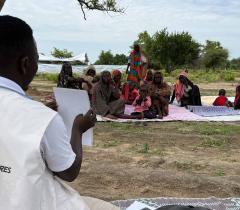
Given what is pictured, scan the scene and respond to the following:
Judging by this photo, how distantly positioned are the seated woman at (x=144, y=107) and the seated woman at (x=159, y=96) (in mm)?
173

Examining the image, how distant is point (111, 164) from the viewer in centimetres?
554

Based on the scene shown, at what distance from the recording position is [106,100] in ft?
31.2

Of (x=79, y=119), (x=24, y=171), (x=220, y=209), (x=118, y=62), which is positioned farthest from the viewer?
(x=118, y=62)

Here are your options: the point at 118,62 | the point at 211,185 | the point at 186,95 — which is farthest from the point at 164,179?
the point at 118,62

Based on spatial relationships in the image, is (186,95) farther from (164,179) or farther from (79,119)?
(79,119)

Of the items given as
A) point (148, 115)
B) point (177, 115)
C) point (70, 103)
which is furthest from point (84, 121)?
point (177, 115)

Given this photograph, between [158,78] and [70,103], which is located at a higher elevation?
[70,103]

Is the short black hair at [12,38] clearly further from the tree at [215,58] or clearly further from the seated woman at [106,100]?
the tree at [215,58]

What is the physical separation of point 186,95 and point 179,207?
902 centimetres

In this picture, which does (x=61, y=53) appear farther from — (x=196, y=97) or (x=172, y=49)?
(x=196, y=97)

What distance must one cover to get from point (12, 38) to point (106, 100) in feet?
26.3

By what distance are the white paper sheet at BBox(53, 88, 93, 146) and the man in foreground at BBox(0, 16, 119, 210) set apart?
385 millimetres

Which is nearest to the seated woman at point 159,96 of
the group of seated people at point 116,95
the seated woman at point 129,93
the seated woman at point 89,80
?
the group of seated people at point 116,95

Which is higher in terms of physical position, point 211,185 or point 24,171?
point 24,171
